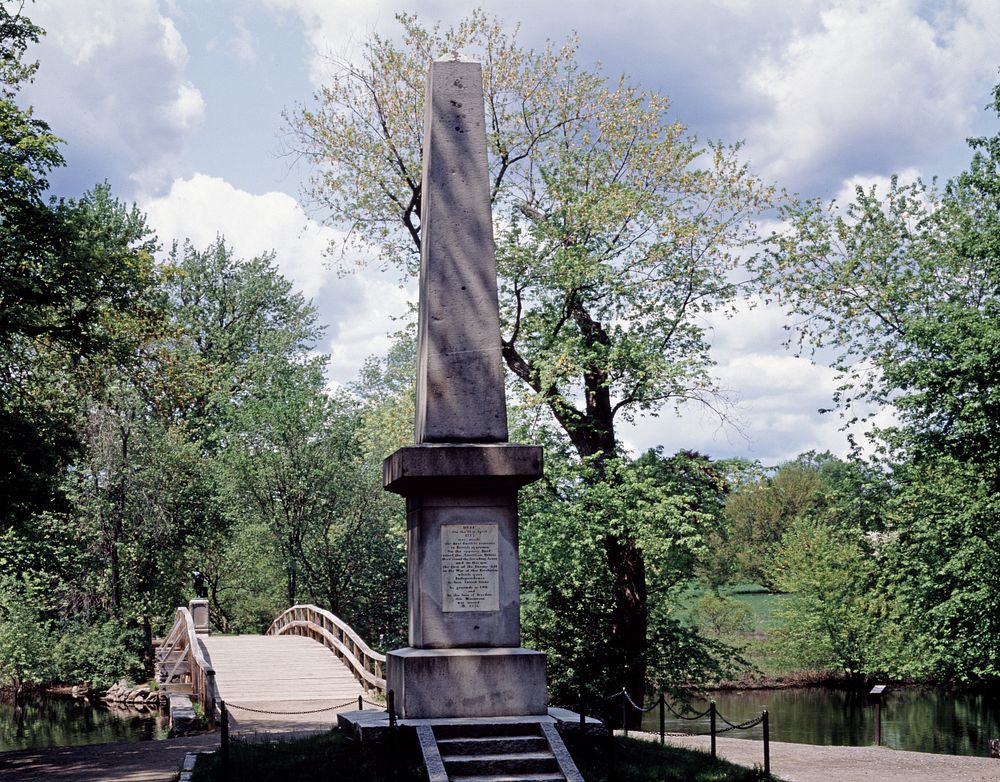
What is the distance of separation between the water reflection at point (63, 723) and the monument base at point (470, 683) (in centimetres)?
1374

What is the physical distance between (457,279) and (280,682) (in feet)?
47.0

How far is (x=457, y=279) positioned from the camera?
1154 centimetres

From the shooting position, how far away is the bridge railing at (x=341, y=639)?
22656 mm

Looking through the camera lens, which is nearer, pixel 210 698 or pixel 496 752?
pixel 496 752

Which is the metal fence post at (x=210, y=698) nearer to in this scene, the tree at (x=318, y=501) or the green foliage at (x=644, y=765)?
the green foliage at (x=644, y=765)

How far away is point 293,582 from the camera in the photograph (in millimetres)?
33719

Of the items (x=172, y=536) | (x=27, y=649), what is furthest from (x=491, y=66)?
(x=27, y=649)

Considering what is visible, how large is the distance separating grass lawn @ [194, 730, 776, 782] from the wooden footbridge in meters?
6.16

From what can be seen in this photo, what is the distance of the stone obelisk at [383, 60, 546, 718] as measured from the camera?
10.8 m

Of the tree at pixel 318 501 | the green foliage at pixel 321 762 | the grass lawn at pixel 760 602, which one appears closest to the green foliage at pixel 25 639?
the tree at pixel 318 501

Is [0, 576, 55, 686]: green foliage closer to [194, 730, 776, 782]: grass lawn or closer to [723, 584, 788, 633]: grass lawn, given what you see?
[194, 730, 776, 782]: grass lawn

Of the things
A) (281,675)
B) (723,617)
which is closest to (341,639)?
(281,675)

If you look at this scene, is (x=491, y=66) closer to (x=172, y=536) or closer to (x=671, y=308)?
(x=671, y=308)

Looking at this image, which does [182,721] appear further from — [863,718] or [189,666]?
[863,718]
